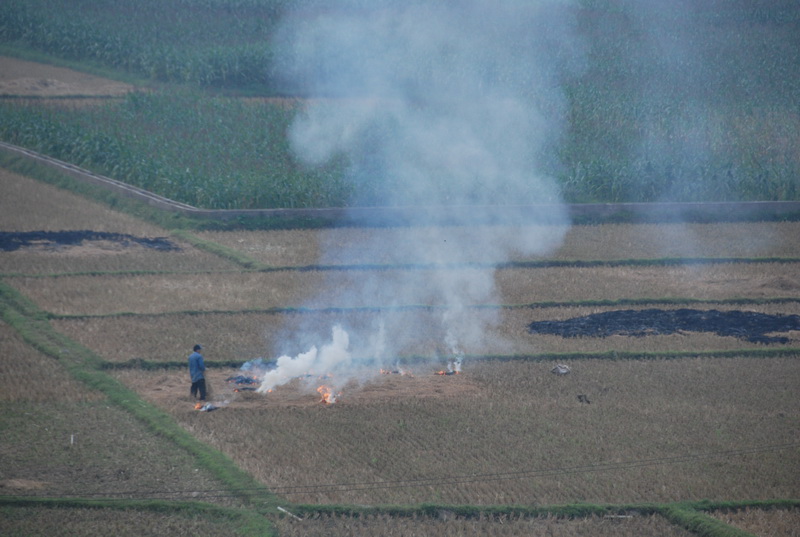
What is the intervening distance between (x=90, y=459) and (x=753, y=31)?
37.8m

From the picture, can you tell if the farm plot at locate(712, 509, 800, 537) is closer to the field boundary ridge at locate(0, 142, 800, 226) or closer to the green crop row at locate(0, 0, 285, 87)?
the field boundary ridge at locate(0, 142, 800, 226)

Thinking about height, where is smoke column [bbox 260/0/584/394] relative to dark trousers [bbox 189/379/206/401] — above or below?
above

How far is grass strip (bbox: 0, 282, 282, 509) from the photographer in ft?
44.8

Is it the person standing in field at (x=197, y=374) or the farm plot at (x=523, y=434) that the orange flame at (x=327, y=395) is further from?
the person standing in field at (x=197, y=374)

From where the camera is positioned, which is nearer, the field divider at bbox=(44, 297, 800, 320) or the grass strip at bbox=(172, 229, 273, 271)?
the field divider at bbox=(44, 297, 800, 320)

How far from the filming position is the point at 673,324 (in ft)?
71.8

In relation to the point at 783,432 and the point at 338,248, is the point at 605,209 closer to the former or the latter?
the point at 338,248

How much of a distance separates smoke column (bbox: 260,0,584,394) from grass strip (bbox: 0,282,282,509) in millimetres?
12566

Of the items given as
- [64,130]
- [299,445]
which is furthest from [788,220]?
[64,130]

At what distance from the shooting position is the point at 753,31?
41812mm

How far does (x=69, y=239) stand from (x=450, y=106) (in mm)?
14270

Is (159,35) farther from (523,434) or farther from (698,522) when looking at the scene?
(698,522)

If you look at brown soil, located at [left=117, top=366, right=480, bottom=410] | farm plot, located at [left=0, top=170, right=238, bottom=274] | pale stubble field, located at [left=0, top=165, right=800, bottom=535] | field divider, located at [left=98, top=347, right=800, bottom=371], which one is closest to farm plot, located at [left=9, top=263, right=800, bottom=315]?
pale stubble field, located at [left=0, top=165, right=800, bottom=535]

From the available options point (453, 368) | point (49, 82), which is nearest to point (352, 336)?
point (453, 368)
